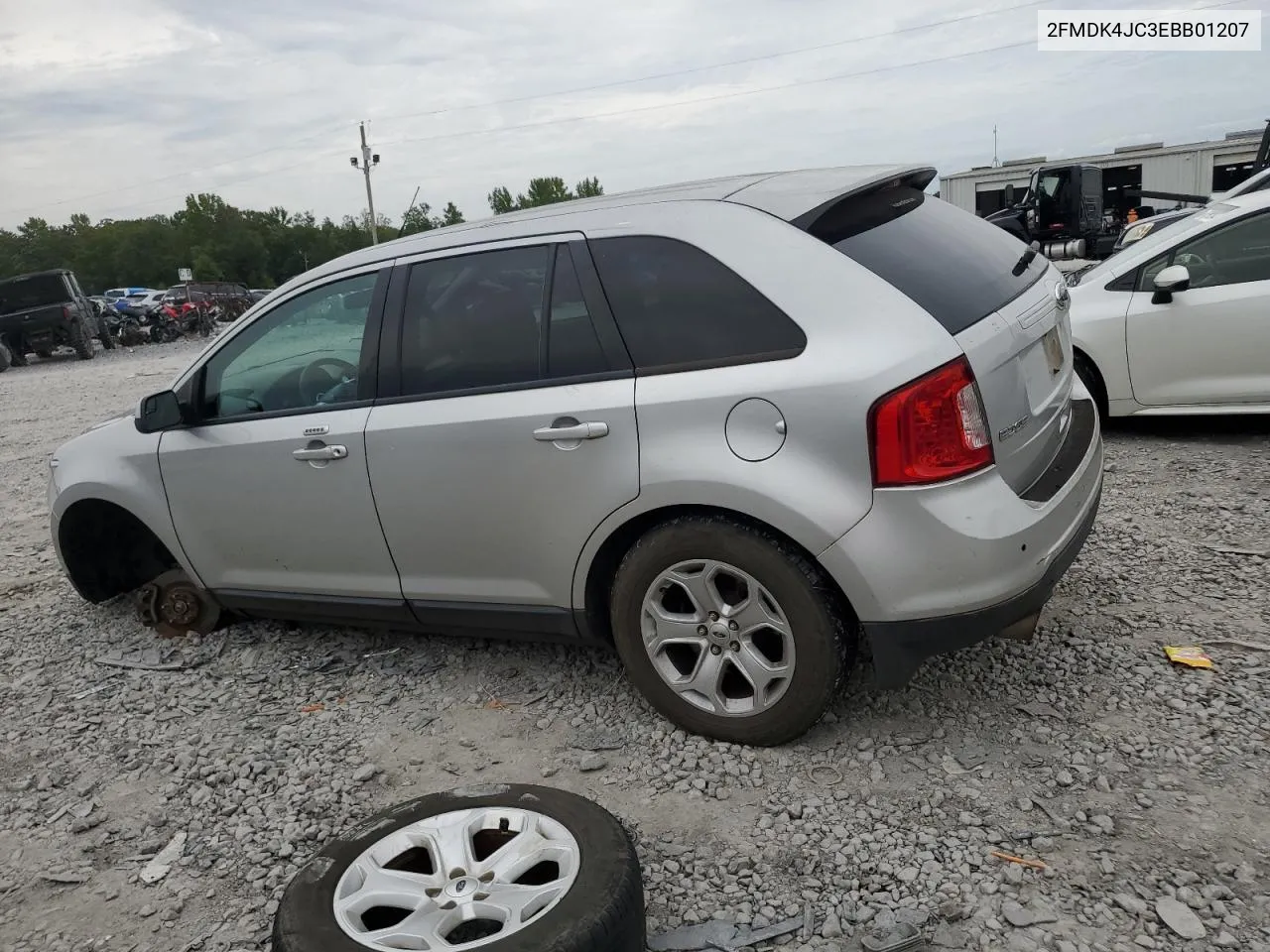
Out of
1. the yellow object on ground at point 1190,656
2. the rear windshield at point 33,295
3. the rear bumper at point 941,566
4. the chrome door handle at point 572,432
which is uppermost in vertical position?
the rear windshield at point 33,295

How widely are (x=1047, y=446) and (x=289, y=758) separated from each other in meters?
2.80

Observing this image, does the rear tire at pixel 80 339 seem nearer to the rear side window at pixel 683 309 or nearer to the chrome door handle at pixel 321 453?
the chrome door handle at pixel 321 453

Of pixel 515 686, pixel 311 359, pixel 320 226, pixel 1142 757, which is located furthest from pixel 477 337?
pixel 320 226

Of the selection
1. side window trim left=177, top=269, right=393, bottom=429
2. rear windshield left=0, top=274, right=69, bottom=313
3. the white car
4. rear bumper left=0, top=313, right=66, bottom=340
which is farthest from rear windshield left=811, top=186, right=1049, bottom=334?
rear windshield left=0, top=274, right=69, bottom=313

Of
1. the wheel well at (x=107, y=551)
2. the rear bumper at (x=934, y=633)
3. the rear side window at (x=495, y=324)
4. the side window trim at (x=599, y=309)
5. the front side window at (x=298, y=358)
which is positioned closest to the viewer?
the rear bumper at (x=934, y=633)

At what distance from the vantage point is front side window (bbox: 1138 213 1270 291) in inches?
240

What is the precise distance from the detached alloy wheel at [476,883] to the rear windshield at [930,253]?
175 cm

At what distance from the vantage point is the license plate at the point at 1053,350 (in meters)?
3.40

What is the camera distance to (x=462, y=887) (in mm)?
2402

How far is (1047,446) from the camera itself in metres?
3.28

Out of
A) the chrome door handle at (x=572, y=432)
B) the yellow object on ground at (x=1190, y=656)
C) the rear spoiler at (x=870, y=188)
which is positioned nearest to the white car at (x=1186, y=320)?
the yellow object on ground at (x=1190, y=656)

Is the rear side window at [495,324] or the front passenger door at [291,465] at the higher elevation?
the rear side window at [495,324]

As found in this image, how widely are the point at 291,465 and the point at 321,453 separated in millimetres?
211

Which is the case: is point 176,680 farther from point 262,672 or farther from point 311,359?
point 311,359
